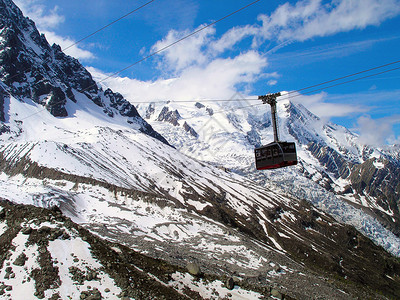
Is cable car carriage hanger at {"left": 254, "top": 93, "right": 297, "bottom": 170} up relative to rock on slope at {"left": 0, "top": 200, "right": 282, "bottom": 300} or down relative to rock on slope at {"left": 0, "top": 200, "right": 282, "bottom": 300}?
up

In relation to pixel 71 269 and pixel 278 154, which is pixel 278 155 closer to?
pixel 278 154

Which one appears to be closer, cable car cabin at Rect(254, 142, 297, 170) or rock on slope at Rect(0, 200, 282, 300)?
rock on slope at Rect(0, 200, 282, 300)

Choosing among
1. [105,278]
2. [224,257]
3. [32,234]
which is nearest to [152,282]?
[105,278]

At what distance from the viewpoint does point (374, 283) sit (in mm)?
162125

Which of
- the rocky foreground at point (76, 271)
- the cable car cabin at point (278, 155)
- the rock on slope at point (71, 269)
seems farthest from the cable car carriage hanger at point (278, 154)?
the rock on slope at point (71, 269)

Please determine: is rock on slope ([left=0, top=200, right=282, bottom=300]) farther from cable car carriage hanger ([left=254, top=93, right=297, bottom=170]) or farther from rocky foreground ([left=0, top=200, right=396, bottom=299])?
cable car carriage hanger ([left=254, top=93, right=297, bottom=170])

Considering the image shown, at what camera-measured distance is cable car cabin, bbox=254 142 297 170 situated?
3262 centimetres

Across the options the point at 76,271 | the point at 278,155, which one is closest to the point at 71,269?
the point at 76,271

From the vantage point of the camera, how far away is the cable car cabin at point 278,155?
32625 millimetres

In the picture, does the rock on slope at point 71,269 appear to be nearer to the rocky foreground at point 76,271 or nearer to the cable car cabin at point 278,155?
the rocky foreground at point 76,271

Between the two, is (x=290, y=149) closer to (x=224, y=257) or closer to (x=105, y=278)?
(x=105, y=278)

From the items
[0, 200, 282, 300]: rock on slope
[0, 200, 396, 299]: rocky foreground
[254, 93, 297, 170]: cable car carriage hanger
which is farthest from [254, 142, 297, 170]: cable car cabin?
[0, 200, 282, 300]: rock on slope

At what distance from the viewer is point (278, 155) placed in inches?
1304

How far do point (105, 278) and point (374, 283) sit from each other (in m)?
177
